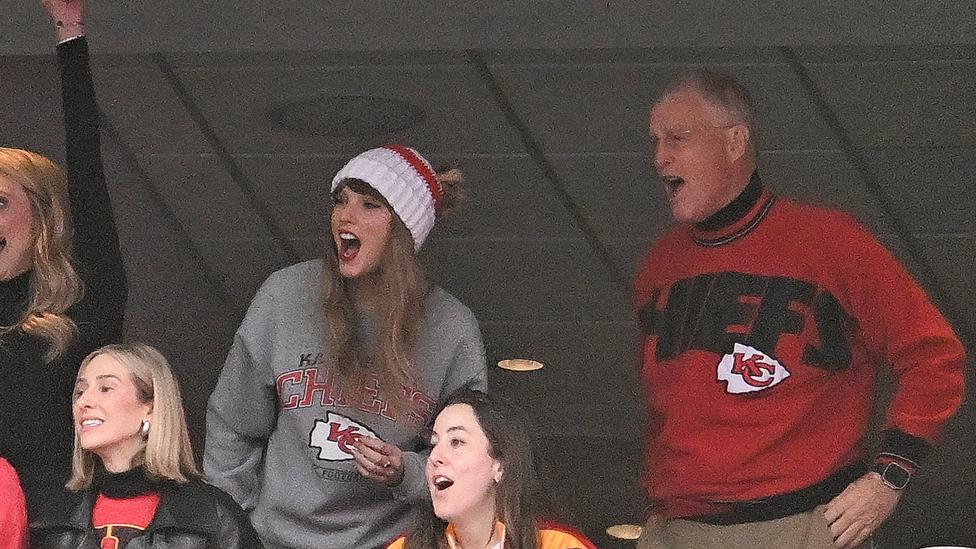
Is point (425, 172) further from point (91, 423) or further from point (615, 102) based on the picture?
point (91, 423)

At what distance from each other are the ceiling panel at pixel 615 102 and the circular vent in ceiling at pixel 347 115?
347 millimetres

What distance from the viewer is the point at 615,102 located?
479 cm

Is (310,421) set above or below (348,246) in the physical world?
below

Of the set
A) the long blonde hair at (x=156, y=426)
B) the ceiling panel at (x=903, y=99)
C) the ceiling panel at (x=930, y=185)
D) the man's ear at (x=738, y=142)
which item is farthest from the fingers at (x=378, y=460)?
the ceiling panel at (x=930, y=185)

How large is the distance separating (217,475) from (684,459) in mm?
1098

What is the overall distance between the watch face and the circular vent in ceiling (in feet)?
6.50

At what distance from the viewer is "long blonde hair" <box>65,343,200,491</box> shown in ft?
11.6

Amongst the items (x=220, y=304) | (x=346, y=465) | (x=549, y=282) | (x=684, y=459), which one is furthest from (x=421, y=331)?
(x=220, y=304)

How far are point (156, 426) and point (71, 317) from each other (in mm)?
380

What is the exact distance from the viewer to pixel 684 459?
142 inches

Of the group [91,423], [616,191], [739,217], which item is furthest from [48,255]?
[616,191]

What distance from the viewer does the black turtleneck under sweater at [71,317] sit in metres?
3.64

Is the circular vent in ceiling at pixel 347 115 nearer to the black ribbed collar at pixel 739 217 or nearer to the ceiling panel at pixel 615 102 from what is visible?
the ceiling panel at pixel 615 102

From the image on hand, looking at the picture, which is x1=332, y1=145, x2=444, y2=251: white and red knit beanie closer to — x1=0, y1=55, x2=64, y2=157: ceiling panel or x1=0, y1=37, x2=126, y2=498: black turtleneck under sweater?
x1=0, y1=37, x2=126, y2=498: black turtleneck under sweater
